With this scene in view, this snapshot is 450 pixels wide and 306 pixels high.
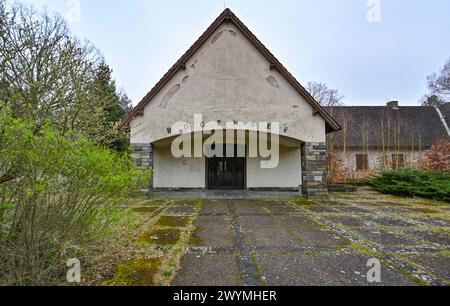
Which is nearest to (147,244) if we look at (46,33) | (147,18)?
(46,33)

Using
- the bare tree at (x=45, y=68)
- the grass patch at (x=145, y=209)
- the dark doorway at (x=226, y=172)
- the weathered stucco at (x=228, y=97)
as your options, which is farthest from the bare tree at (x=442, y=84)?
the bare tree at (x=45, y=68)

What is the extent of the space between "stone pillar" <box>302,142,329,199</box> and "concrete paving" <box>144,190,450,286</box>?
1885mm

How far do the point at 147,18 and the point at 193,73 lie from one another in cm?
537

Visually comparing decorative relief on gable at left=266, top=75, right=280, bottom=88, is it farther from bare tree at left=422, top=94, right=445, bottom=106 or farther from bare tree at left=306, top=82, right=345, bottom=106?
bare tree at left=422, top=94, right=445, bottom=106

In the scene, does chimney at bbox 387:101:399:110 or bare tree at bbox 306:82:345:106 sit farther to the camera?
bare tree at bbox 306:82:345:106

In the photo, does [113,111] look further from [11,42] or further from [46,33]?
[11,42]

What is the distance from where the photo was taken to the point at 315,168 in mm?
7426

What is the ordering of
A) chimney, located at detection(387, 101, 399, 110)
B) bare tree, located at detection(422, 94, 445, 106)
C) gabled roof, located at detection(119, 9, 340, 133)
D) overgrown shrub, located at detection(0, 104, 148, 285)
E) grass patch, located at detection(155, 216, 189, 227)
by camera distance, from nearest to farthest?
overgrown shrub, located at detection(0, 104, 148, 285), grass patch, located at detection(155, 216, 189, 227), gabled roof, located at detection(119, 9, 340, 133), chimney, located at detection(387, 101, 399, 110), bare tree, located at detection(422, 94, 445, 106)

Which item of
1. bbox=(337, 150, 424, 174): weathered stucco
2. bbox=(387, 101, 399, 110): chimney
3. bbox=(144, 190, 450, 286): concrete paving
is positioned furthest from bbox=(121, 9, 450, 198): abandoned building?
bbox=(387, 101, 399, 110): chimney

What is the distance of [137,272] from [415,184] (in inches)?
397

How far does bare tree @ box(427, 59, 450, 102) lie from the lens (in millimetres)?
18562

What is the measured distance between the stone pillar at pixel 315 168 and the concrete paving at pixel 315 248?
6.18 feet

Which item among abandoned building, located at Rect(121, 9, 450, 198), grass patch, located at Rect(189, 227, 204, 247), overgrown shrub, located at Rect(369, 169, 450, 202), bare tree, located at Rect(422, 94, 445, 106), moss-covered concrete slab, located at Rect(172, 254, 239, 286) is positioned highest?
Answer: bare tree, located at Rect(422, 94, 445, 106)

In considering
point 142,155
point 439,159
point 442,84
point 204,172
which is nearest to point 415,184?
point 439,159
